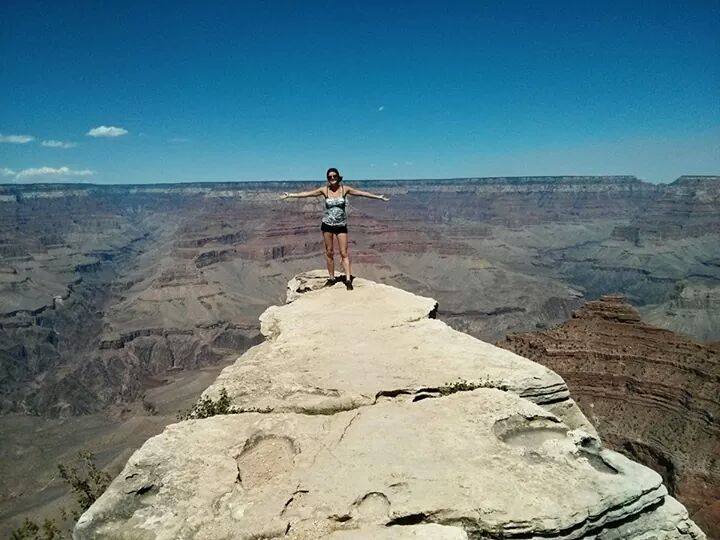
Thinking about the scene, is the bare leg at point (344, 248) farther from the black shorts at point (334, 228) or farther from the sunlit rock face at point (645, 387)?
the sunlit rock face at point (645, 387)

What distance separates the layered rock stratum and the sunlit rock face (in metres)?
24.0

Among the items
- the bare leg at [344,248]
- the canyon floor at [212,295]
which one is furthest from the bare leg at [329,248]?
the canyon floor at [212,295]

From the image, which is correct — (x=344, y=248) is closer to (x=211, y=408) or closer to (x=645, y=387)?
(x=211, y=408)

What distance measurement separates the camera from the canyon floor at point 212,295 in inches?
2061

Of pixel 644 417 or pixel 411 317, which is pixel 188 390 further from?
pixel 411 317

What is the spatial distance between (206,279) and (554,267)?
369 feet

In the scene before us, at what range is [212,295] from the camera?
11606 cm

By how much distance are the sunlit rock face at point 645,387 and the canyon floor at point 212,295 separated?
31.7m

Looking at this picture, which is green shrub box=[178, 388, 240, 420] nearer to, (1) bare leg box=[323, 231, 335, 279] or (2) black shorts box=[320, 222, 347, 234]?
(1) bare leg box=[323, 231, 335, 279]

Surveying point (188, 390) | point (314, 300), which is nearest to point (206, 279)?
point (188, 390)

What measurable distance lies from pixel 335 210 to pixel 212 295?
369ft

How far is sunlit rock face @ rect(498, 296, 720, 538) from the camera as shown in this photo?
2612 cm

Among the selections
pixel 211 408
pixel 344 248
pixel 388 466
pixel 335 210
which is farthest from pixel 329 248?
pixel 388 466

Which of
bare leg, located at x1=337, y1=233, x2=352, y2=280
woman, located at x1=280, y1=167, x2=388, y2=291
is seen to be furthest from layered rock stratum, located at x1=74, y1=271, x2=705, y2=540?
woman, located at x1=280, y1=167, x2=388, y2=291
